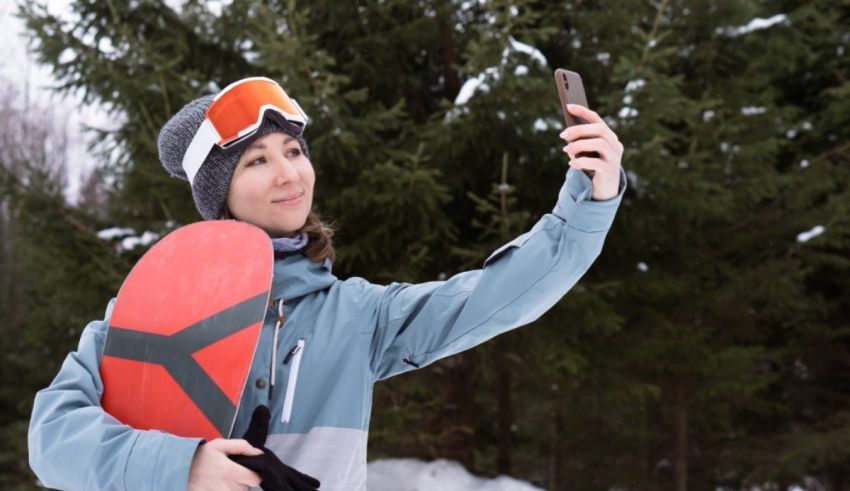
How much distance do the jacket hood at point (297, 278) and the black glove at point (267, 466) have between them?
28cm

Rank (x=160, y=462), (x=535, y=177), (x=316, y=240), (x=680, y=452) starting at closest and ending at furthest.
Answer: (x=160, y=462) < (x=316, y=240) < (x=535, y=177) < (x=680, y=452)

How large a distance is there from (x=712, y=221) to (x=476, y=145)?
299cm

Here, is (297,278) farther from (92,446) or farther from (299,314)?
(92,446)

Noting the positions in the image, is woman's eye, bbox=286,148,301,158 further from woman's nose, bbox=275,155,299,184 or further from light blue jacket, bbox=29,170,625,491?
light blue jacket, bbox=29,170,625,491

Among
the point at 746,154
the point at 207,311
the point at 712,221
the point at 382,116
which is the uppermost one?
the point at 207,311

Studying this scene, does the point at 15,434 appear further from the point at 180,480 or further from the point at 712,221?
the point at 180,480

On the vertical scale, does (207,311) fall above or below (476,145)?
above

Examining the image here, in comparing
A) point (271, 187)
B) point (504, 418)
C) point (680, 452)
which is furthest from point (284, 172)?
point (680, 452)

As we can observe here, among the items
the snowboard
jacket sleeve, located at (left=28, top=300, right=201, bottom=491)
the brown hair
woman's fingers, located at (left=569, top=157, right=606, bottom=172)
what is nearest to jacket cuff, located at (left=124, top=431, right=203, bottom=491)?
jacket sleeve, located at (left=28, top=300, right=201, bottom=491)

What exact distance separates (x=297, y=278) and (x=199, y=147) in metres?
0.37

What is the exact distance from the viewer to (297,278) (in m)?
1.45

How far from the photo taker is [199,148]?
1.58 metres

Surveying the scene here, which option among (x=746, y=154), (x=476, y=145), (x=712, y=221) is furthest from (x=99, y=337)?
(x=712, y=221)

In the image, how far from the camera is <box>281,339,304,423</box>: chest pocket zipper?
133 cm
